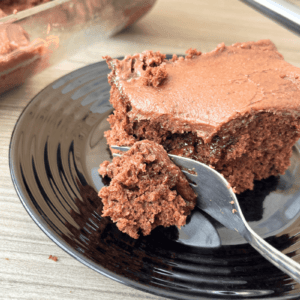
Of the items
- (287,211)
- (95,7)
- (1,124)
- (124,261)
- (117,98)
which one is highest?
(95,7)

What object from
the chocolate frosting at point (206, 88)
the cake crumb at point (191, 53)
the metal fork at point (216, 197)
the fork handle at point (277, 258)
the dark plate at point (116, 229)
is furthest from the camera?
the cake crumb at point (191, 53)

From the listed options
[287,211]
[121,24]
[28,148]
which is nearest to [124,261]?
[28,148]

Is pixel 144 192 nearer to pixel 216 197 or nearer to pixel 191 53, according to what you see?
pixel 216 197

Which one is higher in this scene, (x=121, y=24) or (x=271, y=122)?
(x=121, y=24)

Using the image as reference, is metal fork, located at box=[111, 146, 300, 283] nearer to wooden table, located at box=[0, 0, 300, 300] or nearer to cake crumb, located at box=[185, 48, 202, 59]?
wooden table, located at box=[0, 0, 300, 300]

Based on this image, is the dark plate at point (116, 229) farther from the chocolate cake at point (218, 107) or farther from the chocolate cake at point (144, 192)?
the chocolate cake at point (218, 107)

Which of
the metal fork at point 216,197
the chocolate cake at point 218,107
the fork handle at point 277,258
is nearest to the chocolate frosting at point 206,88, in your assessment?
the chocolate cake at point 218,107

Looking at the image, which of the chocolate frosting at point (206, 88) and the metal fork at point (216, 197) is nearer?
the metal fork at point (216, 197)

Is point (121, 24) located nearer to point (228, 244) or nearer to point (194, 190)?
point (194, 190)

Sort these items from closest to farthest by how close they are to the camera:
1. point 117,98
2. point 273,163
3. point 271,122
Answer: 1. point 271,122
2. point 117,98
3. point 273,163

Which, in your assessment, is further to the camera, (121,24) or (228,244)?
(121,24)
